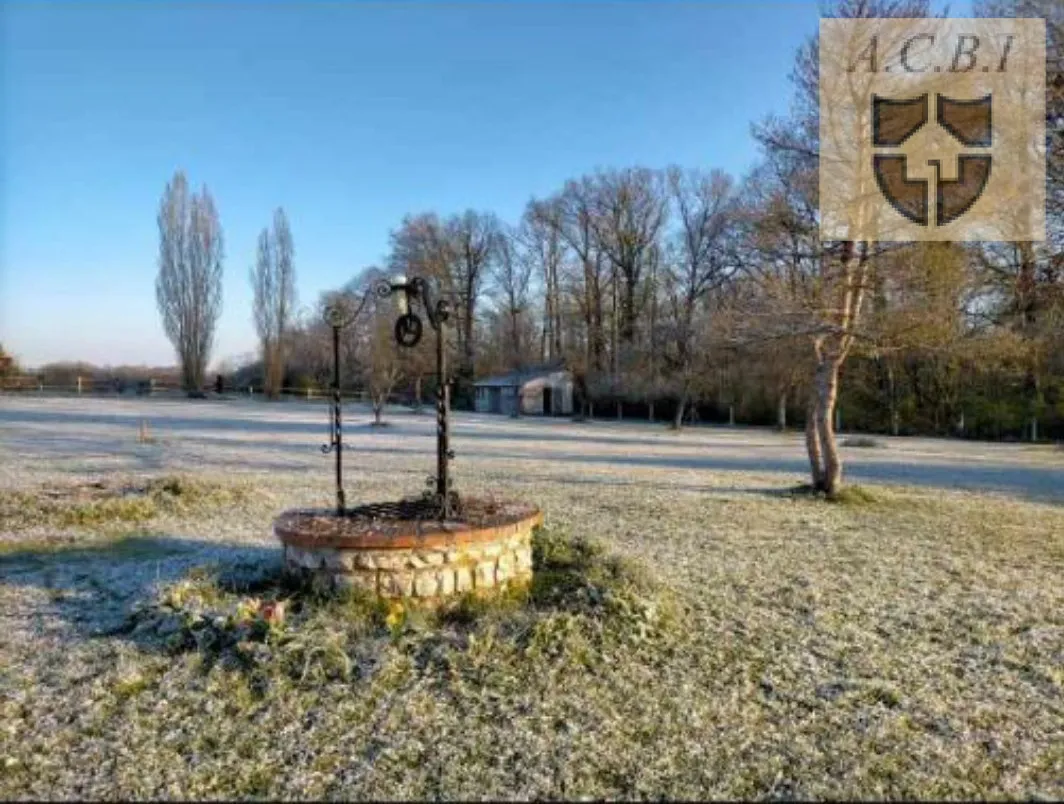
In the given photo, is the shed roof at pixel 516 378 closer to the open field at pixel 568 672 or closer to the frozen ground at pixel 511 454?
the frozen ground at pixel 511 454

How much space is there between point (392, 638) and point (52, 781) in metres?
1.59

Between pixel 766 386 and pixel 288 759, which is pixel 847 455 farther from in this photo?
pixel 288 759

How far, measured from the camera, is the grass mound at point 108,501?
7652 mm

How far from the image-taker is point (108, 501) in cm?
830

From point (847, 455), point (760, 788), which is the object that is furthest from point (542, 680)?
point (847, 455)

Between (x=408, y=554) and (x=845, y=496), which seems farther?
(x=845, y=496)

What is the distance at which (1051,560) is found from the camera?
6.61 meters

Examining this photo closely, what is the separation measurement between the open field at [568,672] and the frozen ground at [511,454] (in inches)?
194

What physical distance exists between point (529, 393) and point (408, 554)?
119 feet

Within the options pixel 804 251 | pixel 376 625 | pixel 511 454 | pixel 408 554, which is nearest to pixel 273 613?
pixel 376 625

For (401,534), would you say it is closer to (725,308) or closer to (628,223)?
(725,308)

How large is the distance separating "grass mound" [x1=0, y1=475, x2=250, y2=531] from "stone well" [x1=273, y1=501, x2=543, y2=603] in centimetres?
416

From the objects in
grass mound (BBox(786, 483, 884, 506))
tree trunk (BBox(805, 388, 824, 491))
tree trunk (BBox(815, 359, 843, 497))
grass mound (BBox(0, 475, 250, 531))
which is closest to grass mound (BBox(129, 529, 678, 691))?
grass mound (BBox(0, 475, 250, 531))

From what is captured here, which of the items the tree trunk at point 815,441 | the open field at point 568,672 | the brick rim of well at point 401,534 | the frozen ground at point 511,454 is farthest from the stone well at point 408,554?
the tree trunk at point 815,441
